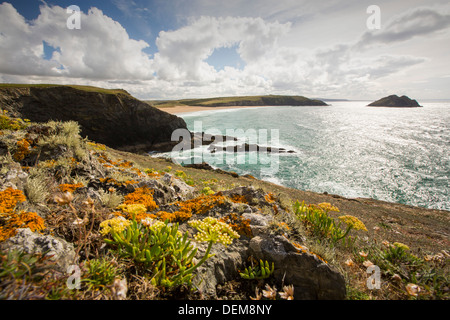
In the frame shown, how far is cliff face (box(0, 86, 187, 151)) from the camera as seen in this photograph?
35750mm

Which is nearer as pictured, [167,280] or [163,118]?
[167,280]

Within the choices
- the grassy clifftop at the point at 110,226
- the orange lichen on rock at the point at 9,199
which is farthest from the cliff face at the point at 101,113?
the orange lichen on rock at the point at 9,199

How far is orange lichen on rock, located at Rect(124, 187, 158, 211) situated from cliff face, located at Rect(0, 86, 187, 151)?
39.6 meters

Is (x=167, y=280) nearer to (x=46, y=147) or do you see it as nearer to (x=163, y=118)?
(x=46, y=147)

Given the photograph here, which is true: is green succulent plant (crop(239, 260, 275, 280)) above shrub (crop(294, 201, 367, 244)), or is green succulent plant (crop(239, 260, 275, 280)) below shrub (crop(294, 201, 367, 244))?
above

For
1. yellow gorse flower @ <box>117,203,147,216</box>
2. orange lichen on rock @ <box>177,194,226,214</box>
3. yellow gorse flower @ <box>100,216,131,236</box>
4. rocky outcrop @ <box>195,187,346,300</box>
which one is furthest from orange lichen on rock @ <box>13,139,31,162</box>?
rocky outcrop @ <box>195,187,346,300</box>

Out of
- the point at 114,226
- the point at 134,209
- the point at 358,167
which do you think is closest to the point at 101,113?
the point at 134,209

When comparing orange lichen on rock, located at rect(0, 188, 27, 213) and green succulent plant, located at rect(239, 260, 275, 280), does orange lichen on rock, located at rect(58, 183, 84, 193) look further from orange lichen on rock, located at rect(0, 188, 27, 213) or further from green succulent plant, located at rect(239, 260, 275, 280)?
green succulent plant, located at rect(239, 260, 275, 280)

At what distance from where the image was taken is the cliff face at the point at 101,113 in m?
35.8

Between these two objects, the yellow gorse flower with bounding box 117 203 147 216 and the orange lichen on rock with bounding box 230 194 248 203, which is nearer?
the yellow gorse flower with bounding box 117 203 147 216

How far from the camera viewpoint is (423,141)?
4656 centimetres

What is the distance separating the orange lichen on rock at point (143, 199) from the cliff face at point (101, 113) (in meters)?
39.6

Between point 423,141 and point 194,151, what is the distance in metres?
56.8
